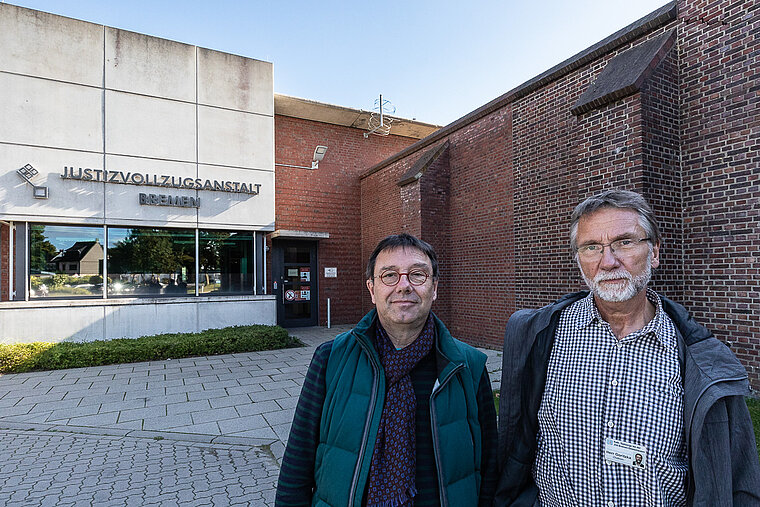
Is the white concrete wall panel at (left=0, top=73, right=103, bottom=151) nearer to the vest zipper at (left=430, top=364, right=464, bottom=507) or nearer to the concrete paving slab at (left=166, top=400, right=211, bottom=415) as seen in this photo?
the concrete paving slab at (left=166, top=400, right=211, bottom=415)

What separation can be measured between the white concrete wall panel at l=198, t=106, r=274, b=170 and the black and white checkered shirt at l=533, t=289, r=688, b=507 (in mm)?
11384

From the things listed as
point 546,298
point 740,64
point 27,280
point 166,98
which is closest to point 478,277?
point 546,298

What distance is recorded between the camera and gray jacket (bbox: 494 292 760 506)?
132cm

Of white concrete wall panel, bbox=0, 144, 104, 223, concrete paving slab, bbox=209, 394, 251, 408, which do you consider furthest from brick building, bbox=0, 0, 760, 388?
concrete paving slab, bbox=209, 394, 251, 408

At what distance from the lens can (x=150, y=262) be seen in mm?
10656

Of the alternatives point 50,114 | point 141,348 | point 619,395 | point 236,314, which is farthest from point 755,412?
point 50,114

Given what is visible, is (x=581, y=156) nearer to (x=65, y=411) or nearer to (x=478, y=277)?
(x=478, y=277)

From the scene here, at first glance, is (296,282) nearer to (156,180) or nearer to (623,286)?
(156,180)

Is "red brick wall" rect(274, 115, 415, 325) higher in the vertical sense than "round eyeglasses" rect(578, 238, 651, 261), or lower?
higher

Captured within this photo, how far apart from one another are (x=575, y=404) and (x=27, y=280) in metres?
11.6

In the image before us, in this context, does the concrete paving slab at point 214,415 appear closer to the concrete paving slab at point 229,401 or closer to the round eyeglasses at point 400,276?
the concrete paving slab at point 229,401

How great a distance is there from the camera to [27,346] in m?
8.13

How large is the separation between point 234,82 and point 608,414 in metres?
12.6

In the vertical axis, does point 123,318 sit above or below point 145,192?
below
